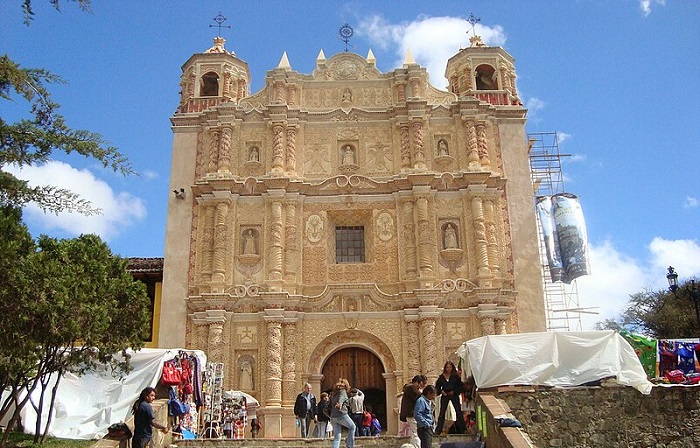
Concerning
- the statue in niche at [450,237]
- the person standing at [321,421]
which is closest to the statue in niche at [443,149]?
the statue in niche at [450,237]

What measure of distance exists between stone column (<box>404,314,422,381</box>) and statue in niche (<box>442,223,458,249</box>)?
104 inches

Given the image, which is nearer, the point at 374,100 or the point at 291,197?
the point at 291,197

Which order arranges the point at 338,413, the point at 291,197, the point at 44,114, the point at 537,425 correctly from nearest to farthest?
the point at 44,114 < the point at 338,413 < the point at 537,425 < the point at 291,197

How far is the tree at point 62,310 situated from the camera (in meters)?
11.1

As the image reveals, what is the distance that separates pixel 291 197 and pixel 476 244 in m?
6.18

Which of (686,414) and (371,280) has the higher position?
(371,280)

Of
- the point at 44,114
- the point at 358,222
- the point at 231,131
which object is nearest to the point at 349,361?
the point at 358,222

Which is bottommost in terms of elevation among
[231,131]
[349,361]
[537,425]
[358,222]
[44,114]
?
[537,425]

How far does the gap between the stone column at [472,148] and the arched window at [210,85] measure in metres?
9.32

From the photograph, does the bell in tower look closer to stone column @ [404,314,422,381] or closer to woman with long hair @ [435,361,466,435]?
stone column @ [404,314,422,381]

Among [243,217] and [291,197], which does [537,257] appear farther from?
[243,217]

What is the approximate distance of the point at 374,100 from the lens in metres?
24.1

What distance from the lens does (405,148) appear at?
75.5ft

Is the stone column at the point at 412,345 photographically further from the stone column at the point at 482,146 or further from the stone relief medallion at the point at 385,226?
the stone column at the point at 482,146
